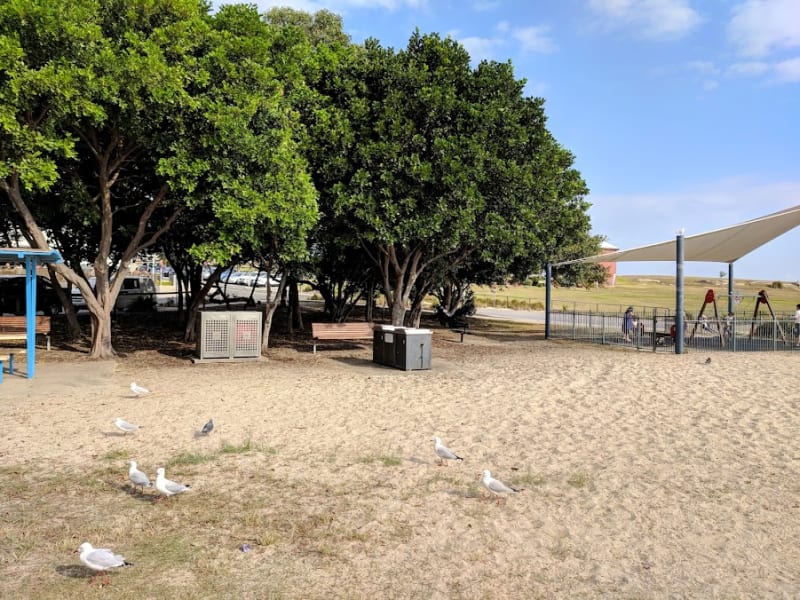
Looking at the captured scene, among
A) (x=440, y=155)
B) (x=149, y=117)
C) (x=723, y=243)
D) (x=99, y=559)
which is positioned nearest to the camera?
(x=99, y=559)

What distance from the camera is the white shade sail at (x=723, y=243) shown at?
63.5 ft

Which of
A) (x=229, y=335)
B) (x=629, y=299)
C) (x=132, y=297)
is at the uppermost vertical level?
(x=629, y=299)

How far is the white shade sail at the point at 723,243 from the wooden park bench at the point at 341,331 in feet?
28.5

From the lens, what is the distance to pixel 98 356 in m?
15.3

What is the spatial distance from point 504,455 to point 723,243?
1820cm

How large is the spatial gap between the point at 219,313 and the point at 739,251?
20.1 meters

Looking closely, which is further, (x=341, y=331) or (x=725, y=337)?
(x=725, y=337)

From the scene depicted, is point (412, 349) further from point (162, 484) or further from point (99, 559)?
point (99, 559)

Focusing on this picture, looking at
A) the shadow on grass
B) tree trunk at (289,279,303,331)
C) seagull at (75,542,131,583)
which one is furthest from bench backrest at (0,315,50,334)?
seagull at (75,542,131,583)

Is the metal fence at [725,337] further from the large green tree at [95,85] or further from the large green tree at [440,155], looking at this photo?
the large green tree at [95,85]

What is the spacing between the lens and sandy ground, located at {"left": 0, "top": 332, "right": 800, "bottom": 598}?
182 inches

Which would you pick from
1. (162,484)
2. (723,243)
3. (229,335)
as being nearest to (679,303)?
(723,243)

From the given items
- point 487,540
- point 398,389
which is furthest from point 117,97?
point 487,540

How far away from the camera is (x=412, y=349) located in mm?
14406
